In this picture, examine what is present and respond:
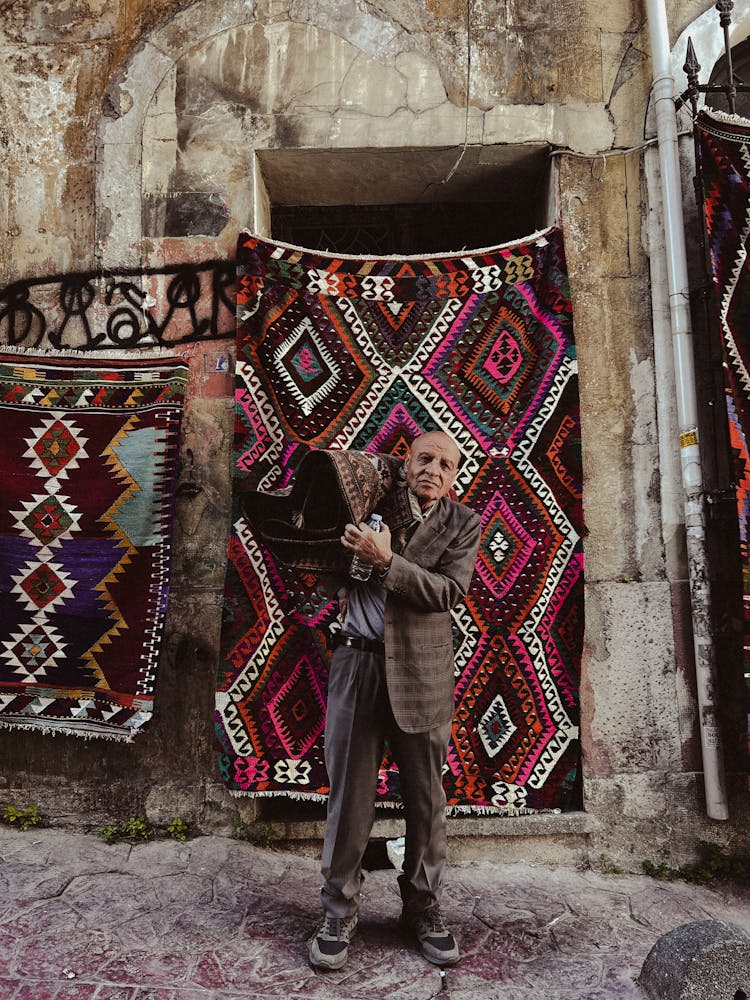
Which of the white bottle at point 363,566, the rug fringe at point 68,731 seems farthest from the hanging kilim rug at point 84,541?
the white bottle at point 363,566

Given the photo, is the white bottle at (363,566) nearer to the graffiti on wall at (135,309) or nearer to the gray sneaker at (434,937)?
the gray sneaker at (434,937)

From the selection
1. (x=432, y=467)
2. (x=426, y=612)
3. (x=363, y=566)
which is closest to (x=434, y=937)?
(x=426, y=612)

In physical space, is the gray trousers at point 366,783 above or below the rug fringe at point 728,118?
below

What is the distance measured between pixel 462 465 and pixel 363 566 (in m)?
1.39

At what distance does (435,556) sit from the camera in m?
2.70

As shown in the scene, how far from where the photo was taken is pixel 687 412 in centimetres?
376

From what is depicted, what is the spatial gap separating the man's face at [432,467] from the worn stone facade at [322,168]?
149 cm

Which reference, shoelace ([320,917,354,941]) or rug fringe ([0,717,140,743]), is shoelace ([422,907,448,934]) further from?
rug fringe ([0,717,140,743])

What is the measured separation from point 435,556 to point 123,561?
6.23 feet

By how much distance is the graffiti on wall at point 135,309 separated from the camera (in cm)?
398

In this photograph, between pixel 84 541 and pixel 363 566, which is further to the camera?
pixel 84 541

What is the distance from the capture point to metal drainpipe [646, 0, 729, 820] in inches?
142

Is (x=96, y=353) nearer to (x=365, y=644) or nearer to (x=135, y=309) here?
(x=135, y=309)

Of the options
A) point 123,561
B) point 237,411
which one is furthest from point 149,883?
point 237,411
